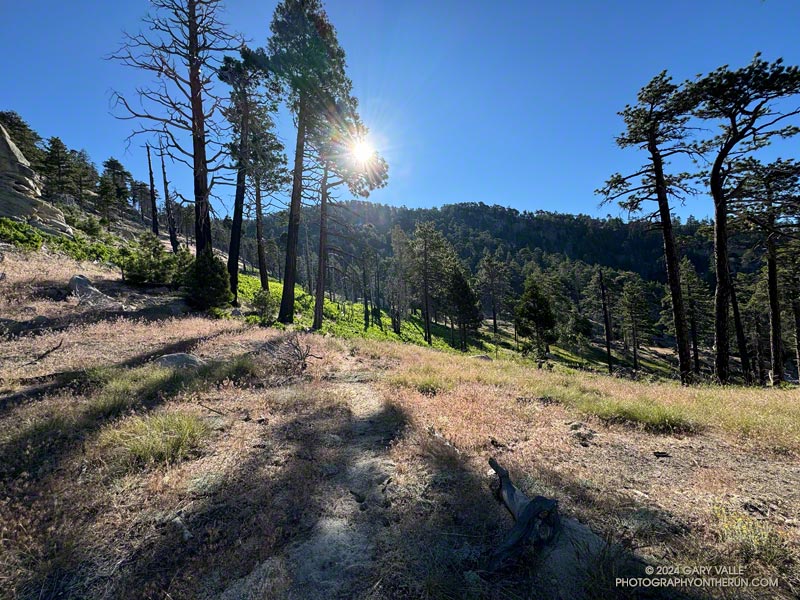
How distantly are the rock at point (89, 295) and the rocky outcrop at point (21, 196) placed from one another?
36.2 ft

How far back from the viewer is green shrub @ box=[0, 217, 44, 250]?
15625mm

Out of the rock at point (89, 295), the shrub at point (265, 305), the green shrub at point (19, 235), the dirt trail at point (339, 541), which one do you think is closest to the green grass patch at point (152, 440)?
the dirt trail at point (339, 541)

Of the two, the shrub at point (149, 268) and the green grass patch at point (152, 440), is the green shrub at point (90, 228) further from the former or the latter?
the green grass patch at point (152, 440)

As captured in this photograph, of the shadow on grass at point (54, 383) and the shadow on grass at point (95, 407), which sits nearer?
the shadow on grass at point (95, 407)

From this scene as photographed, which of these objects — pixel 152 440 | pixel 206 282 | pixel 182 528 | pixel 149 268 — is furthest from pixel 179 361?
pixel 149 268

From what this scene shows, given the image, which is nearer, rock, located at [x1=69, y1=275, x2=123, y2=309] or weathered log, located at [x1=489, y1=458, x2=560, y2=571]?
weathered log, located at [x1=489, y1=458, x2=560, y2=571]

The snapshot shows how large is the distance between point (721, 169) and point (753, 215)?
2395 mm

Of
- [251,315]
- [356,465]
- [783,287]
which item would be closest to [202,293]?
[251,315]

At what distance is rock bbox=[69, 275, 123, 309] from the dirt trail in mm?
11951

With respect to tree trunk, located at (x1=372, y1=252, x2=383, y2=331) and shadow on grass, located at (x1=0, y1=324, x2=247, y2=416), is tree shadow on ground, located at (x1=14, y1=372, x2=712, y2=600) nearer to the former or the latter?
shadow on grass, located at (x1=0, y1=324, x2=247, y2=416)

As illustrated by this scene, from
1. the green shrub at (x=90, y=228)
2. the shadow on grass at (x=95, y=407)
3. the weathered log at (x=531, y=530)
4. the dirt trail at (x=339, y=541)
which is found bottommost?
the dirt trail at (x=339, y=541)

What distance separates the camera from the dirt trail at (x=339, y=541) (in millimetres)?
2475

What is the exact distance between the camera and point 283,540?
2975 mm

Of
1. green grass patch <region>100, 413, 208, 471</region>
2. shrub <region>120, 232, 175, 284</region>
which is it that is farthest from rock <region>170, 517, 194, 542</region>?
shrub <region>120, 232, 175, 284</region>
